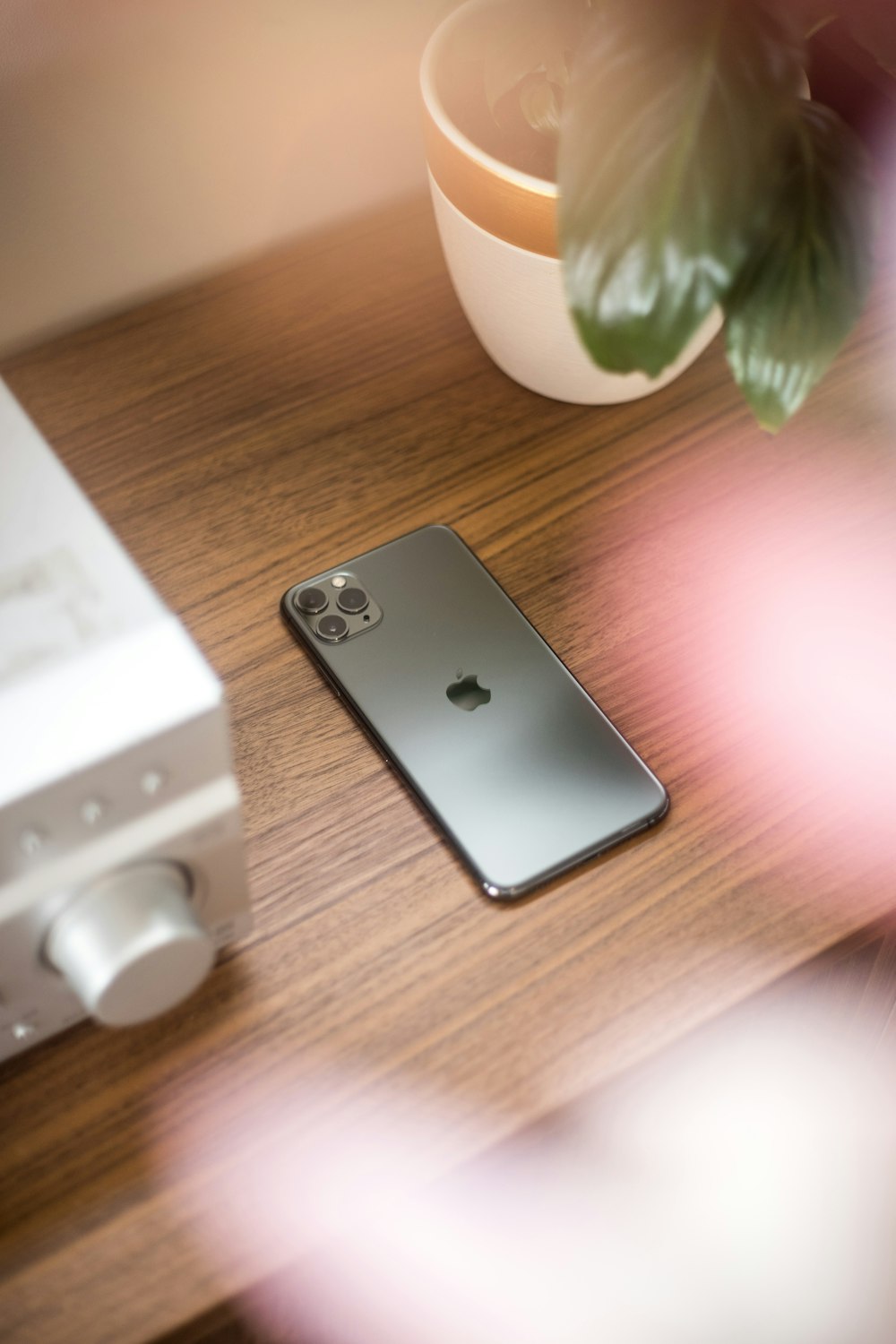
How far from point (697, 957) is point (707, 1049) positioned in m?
0.05

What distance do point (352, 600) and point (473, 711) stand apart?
0.08 meters

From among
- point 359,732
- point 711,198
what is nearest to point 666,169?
point 711,198

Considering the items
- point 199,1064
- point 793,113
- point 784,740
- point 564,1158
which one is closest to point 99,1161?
point 199,1064

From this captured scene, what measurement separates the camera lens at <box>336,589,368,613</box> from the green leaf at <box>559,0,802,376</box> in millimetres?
181

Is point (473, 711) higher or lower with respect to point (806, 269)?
lower

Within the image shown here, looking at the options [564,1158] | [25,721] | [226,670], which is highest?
[25,721]

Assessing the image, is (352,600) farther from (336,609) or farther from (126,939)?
(126,939)

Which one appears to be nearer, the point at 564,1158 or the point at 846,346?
the point at 564,1158

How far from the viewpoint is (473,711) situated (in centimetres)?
50

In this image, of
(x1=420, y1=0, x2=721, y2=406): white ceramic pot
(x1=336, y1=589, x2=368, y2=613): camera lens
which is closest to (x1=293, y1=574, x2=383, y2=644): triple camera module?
(x1=336, y1=589, x2=368, y2=613): camera lens

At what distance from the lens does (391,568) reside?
54 cm

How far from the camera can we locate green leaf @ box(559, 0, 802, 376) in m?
→ 0.37

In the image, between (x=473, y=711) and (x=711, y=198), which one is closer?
(x=711, y=198)

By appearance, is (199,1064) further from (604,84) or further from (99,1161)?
(604,84)
